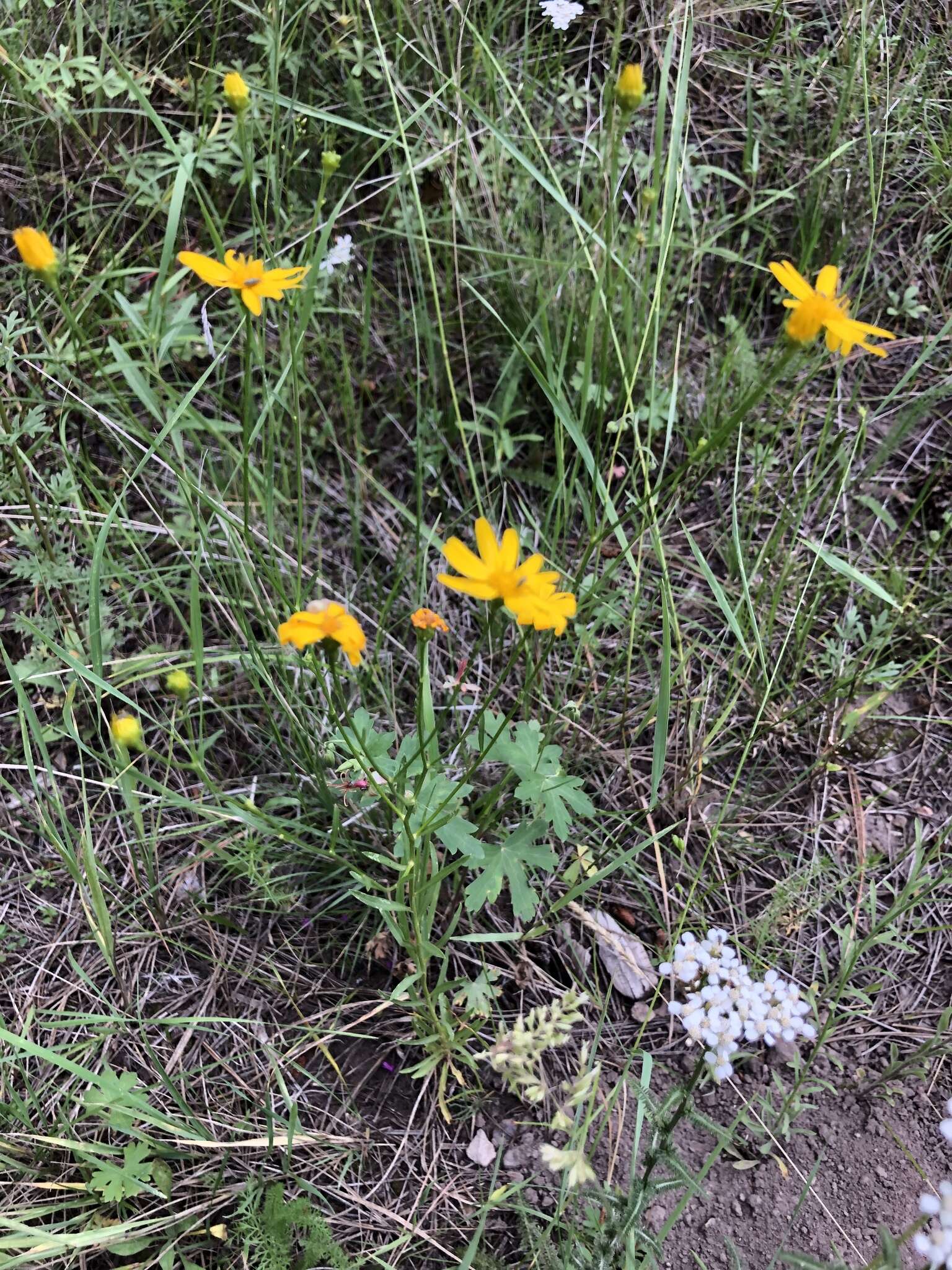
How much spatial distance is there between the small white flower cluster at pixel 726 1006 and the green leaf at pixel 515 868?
0.98ft

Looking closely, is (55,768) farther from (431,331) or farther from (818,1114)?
(818,1114)

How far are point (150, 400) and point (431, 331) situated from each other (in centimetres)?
90

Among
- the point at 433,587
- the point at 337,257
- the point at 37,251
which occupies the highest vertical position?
the point at 37,251

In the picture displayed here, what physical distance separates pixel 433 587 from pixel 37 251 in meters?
1.21

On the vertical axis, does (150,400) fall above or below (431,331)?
above

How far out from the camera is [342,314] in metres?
2.51

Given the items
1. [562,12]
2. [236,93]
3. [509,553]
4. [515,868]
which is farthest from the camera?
[562,12]

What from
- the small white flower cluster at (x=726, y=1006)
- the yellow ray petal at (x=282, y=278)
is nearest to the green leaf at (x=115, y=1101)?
the small white flower cluster at (x=726, y=1006)

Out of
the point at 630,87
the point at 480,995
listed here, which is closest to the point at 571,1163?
the point at 480,995


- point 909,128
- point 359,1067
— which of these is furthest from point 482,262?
point 359,1067

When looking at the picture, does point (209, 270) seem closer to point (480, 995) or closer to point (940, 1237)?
point (480, 995)

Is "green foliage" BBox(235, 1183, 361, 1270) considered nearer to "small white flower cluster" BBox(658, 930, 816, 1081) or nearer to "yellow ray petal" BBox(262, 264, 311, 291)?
"small white flower cluster" BBox(658, 930, 816, 1081)

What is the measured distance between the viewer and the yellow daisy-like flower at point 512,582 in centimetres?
131

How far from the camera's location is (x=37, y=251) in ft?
4.44
